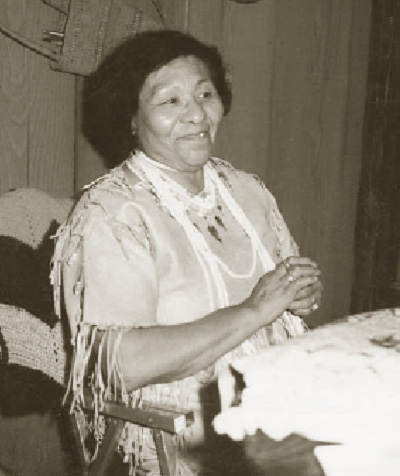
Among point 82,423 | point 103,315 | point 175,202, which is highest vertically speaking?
point 175,202

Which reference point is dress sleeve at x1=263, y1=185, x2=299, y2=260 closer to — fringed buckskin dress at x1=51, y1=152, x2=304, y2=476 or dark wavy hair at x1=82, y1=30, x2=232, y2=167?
fringed buckskin dress at x1=51, y1=152, x2=304, y2=476

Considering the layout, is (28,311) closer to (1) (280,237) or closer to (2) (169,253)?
(2) (169,253)

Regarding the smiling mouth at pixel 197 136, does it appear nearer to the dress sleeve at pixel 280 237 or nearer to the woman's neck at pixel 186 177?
→ the woman's neck at pixel 186 177

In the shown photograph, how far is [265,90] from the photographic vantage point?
3.23m

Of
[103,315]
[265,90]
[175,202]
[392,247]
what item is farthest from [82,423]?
[392,247]

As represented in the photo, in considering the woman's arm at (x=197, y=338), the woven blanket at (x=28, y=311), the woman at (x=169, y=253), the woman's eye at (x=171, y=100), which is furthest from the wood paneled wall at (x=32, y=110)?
the woman's arm at (x=197, y=338)

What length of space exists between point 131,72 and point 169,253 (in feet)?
1.64

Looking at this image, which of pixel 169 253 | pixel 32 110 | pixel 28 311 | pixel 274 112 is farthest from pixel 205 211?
pixel 274 112

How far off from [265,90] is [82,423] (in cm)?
196

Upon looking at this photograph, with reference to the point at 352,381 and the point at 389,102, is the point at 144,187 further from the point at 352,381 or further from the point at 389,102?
the point at 389,102

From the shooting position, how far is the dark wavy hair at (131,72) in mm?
1836

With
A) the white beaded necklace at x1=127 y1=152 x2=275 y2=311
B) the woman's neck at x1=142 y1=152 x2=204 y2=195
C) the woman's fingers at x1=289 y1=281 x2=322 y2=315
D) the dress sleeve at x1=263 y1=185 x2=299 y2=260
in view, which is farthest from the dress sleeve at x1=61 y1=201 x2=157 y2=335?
the dress sleeve at x1=263 y1=185 x2=299 y2=260

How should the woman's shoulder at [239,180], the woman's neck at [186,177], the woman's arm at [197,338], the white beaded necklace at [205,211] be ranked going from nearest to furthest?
1. the woman's arm at [197,338]
2. the white beaded necklace at [205,211]
3. the woman's neck at [186,177]
4. the woman's shoulder at [239,180]

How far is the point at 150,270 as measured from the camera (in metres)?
1.62
